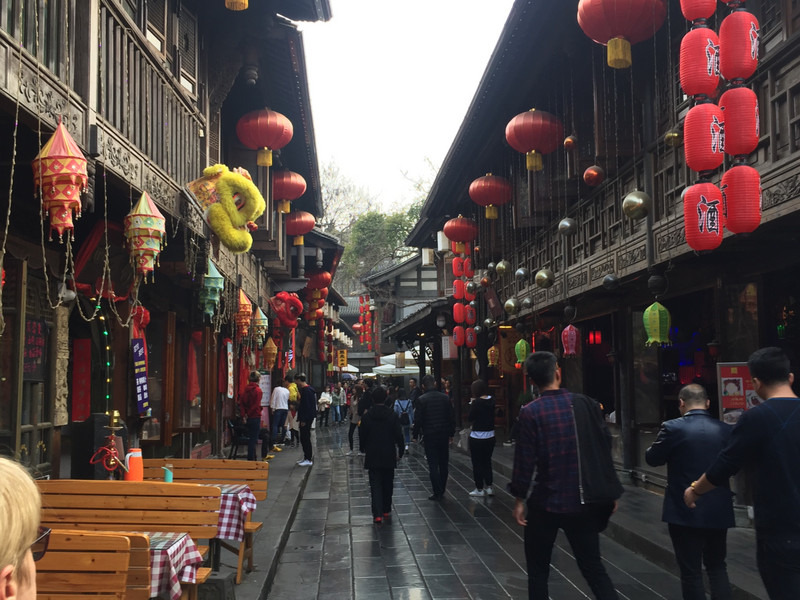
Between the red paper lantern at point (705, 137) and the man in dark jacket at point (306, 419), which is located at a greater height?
the red paper lantern at point (705, 137)

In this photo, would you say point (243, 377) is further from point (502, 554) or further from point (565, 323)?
point (502, 554)

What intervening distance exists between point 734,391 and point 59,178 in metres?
7.45

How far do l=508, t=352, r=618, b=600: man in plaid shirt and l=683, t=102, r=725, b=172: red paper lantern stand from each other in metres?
2.83

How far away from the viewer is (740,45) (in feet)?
21.8

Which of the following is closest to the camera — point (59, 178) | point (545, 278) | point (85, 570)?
point (85, 570)

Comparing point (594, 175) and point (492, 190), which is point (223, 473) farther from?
point (492, 190)

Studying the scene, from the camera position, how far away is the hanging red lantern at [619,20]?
8289 millimetres

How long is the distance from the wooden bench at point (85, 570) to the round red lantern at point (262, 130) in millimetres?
9703

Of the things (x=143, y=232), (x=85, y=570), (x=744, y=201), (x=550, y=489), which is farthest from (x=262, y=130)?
(x=85, y=570)

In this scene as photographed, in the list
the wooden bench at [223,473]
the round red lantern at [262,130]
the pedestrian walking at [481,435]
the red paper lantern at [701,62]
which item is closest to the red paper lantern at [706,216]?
the red paper lantern at [701,62]

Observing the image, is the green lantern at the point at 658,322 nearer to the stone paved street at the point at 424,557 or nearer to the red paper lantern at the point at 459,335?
the stone paved street at the point at 424,557

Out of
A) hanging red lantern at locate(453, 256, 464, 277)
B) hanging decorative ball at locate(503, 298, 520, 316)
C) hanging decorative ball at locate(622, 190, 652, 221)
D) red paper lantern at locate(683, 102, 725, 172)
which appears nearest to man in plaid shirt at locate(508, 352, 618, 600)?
red paper lantern at locate(683, 102, 725, 172)

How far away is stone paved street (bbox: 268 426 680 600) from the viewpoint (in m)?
7.22

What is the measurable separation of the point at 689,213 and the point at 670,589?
3456mm
